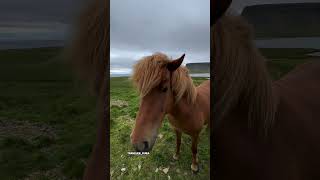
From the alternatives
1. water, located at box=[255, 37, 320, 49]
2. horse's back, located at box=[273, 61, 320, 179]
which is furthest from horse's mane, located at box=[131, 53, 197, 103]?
water, located at box=[255, 37, 320, 49]

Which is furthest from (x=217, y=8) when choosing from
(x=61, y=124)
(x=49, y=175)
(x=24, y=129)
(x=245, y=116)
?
(x=24, y=129)

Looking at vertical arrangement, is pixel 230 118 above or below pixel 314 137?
above

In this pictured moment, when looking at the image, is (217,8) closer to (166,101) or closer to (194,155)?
(166,101)

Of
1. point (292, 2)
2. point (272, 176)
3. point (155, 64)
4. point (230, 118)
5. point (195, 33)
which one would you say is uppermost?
point (292, 2)

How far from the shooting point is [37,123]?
2662mm

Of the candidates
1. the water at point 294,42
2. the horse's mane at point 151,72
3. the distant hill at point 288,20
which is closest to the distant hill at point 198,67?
the horse's mane at point 151,72

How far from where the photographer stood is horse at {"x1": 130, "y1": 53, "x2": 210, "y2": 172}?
118 cm

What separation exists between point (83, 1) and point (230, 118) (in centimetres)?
76

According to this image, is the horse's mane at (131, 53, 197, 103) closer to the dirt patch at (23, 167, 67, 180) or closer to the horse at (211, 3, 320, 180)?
the horse at (211, 3, 320, 180)

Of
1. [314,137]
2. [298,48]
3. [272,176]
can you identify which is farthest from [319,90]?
[272,176]

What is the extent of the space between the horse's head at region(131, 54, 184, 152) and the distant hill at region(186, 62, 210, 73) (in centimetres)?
5

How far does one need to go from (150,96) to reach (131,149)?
0.21 meters

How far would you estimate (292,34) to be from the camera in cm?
200

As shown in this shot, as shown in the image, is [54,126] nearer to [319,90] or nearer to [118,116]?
[118,116]
